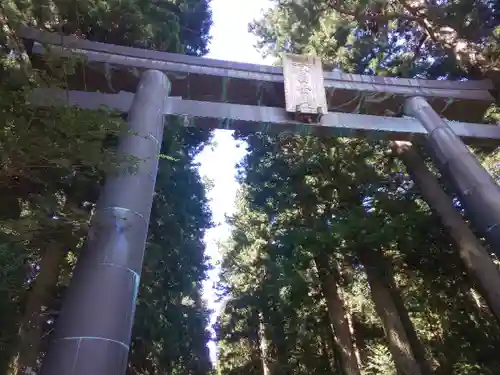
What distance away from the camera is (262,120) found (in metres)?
6.73

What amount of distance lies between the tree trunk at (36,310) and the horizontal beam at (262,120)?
217 centimetres

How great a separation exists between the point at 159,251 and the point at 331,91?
12.9 ft

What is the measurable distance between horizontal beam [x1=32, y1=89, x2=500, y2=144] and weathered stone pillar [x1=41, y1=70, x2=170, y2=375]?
4.35 ft

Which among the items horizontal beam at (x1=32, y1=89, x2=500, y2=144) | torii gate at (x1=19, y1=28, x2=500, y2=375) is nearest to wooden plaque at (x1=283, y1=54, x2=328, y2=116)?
torii gate at (x1=19, y1=28, x2=500, y2=375)

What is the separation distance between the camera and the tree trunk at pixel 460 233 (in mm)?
6203

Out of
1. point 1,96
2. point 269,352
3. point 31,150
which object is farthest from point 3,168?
point 269,352

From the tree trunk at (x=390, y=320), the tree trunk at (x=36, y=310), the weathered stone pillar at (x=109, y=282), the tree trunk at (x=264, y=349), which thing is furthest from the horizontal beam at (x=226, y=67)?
the tree trunk at (x=264, y=349)

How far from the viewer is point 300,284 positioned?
8.28 m

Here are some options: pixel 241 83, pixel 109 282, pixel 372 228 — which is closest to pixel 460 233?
pixel 372 228

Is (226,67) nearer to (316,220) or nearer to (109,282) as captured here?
(316,220)

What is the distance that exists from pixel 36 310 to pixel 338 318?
574 centimetres

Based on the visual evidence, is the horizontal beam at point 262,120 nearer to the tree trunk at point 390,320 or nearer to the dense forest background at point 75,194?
the dense forest background at point 75,194

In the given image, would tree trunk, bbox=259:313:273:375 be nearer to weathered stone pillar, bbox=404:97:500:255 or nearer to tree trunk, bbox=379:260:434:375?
tree trunk, bbox=379:260:434:375

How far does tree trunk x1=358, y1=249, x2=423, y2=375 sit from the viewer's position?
7.02 meters
